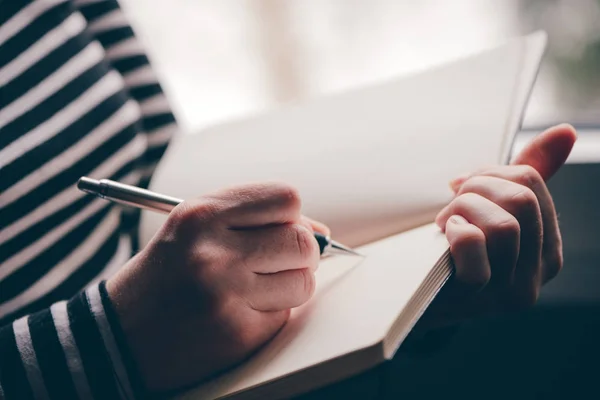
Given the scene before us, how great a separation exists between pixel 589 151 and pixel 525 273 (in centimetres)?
36

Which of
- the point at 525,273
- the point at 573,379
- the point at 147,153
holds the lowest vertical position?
the point at 573,379

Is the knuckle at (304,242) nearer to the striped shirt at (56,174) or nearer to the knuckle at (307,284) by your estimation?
the knuckle at (307,284)

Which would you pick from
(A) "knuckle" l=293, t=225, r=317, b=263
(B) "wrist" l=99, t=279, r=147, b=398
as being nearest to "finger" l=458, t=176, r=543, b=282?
(A) "knuckle" l=293, t=225, r=317, b=263

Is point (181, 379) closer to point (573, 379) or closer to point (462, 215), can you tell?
point (462, 215)

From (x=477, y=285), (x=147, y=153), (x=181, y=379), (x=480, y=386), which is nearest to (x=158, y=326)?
(x=181, y=379)

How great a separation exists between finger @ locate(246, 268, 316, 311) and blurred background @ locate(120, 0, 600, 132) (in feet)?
1.95

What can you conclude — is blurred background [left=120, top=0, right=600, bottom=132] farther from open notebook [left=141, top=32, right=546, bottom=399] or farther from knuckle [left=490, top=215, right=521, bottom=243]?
knuckle [left=490, top=215, right=521, bottom=243]

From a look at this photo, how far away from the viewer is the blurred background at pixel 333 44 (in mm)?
845

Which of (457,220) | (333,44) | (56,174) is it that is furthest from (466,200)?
(333,44)

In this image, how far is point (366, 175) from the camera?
46cm

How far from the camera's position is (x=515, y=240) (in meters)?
0.39

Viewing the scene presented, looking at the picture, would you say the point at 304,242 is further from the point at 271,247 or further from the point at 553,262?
the point at 553,262

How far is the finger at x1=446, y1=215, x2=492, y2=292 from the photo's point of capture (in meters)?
0.37

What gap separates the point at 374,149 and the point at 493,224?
0.13 metres
